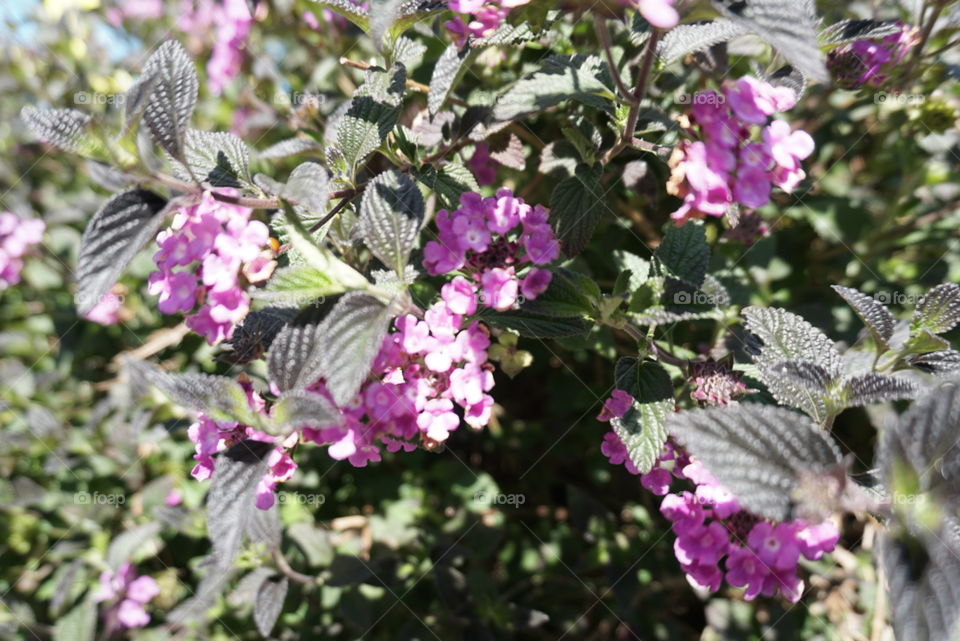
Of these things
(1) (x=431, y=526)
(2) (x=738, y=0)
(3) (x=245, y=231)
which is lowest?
(1) (x=431, y=526)

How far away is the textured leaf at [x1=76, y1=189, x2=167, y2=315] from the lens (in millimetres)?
849

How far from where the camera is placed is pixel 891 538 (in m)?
0.85

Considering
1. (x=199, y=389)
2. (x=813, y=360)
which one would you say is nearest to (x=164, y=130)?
(x=199, y=389)

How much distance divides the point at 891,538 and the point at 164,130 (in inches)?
43.7

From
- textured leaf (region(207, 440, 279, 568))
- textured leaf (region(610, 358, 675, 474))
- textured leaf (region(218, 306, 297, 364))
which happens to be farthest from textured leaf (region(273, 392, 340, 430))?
textured leaf (region(610, 358, 675, 474))

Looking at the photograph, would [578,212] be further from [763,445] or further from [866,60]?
[866,60]

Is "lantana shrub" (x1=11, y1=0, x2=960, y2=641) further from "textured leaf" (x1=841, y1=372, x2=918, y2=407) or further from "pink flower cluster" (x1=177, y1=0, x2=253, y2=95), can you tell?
"pink flower cluster" (x1=177, y1=0, x2=253, y2=95)

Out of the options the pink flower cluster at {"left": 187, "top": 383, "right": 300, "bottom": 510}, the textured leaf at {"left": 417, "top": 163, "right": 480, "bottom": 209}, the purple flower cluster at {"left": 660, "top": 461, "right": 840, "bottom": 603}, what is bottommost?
the purple flower cluster at {"left": 660, "top": 461, "right": 840, "bottom": 603}

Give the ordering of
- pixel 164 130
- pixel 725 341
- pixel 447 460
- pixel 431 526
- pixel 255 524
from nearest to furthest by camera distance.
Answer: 1. pixel 164 130
2. pixel 255 524
3. pixel 725 341
4. pixel 431 526
5. pixel 447 460

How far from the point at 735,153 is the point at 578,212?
0.28 meters

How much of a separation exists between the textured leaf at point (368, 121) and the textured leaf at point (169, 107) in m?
0.22

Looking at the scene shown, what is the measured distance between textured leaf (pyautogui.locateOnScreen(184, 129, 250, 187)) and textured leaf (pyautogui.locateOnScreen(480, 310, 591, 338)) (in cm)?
44

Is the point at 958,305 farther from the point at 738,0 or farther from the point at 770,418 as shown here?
the point at 738,0

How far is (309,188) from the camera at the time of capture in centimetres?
93
